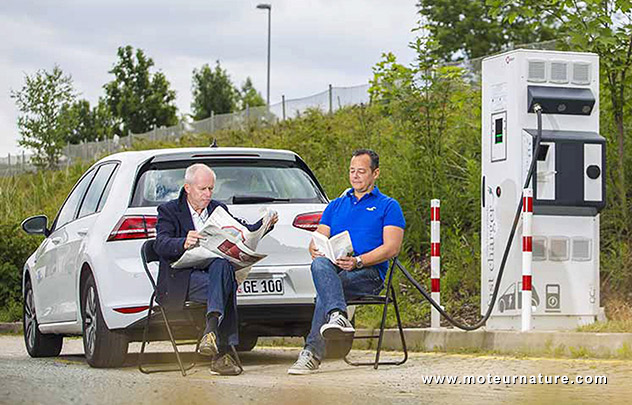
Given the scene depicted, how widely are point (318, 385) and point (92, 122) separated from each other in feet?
229

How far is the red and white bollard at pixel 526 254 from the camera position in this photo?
11.5 metres

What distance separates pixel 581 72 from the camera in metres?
12.4

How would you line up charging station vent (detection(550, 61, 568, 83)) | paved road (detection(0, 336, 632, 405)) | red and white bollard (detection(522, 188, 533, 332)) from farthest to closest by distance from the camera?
charging station vent (detection(550, 61, 568, 83))
red and white bollard (detection(522, 188, 533, 332))
paved road (detection(0, 336, 632, 405))

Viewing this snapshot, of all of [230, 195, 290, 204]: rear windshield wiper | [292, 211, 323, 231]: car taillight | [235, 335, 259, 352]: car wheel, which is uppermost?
[230, 195, 290, 204]: rear windshield wiper

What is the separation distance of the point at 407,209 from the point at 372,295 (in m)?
7.64

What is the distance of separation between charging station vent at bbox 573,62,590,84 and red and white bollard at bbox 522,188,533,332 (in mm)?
1394

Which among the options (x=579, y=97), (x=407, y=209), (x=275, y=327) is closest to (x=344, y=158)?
(x=407, y=209)

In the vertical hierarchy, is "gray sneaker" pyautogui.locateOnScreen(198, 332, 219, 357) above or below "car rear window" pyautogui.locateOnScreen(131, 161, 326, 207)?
below

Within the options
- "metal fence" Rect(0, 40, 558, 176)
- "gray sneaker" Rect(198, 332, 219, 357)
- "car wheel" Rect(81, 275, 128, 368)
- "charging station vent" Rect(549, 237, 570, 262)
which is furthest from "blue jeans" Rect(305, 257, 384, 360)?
"metal fence" Rect(0, 40, 558, 176)

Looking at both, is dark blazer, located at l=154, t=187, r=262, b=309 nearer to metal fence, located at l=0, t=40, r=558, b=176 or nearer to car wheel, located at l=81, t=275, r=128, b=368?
car wheel, located at l=81, t=275, r=128, b=368

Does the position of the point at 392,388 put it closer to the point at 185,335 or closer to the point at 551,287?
the point at 185,335

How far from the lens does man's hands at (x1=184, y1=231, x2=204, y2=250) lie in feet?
31.7

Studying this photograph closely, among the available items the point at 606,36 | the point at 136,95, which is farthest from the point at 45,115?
the point at 606,36

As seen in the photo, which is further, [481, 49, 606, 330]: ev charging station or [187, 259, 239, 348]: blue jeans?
[481, 49, 606, 330]: ev charging station
